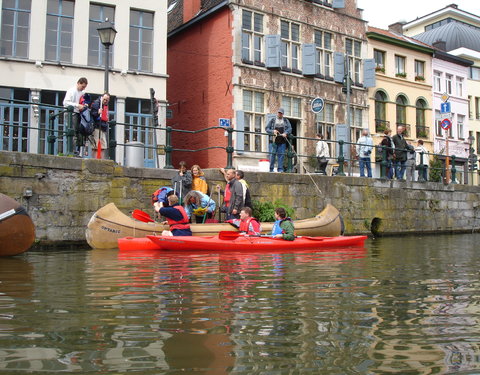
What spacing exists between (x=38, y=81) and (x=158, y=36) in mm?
4162

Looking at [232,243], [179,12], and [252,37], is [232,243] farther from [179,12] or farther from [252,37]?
[179,12]

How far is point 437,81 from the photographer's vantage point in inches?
1148

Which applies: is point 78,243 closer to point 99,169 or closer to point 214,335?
point 99,169

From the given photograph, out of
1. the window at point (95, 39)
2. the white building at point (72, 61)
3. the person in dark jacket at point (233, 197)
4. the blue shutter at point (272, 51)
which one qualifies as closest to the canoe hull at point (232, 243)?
the person in dark jacket at point (233, 197)

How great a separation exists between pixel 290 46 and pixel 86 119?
13534 mm

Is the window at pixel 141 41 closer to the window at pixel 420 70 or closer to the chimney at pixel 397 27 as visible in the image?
the window at pixel 420 70

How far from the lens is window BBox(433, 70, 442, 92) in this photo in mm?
28841

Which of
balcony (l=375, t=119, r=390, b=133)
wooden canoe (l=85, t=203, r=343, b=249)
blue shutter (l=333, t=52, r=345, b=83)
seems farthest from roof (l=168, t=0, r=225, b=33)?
wooden canoe (l=85, t=203, r=343, b=249)

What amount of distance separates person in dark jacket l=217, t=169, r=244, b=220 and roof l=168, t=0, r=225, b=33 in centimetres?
1199

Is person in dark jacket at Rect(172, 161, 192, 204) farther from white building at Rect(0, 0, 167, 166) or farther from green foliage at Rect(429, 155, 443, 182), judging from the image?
green foliage at Rect(429, 155, 443, 182)

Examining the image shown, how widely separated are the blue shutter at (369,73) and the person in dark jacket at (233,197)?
49.9ft

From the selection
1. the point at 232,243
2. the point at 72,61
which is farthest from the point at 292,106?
the point at 232,243

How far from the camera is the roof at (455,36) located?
36.0 meters

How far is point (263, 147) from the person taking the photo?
812 inches
